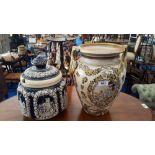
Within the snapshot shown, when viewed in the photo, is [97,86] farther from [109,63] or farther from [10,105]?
[10,105]

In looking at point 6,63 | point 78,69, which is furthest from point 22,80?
point 6,63

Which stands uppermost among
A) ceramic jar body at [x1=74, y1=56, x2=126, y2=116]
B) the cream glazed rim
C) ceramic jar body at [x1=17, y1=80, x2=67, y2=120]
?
the cream glazed rim

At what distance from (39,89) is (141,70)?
240cm

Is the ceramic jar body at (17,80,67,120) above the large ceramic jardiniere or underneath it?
underneath

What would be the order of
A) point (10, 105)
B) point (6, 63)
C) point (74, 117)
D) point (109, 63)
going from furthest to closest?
point (6, 63), point (10, 105), point (74, 117), point (109, 63)

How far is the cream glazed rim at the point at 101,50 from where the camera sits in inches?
25.5

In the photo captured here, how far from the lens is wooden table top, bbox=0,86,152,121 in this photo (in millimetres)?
765

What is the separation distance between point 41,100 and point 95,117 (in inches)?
9.5

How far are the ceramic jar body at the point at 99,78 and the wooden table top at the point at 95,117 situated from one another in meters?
0.08

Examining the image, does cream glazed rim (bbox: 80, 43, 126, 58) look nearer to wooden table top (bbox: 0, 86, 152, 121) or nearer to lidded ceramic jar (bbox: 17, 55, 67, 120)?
lidded ceramic jar (bbox: 17, 55, 67, 120)

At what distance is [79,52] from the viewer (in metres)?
0.71

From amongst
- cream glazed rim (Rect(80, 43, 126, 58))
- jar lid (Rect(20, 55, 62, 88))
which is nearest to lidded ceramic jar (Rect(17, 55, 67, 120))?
jar lid (Rect(20, 55, 62, 88))

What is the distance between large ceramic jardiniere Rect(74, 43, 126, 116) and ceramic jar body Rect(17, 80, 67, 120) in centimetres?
9

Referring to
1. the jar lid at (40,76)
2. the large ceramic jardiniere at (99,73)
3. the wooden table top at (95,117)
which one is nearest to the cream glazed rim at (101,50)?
the large ceramic jardiniere at (99,73)
